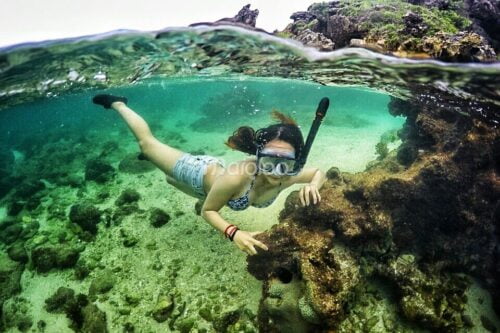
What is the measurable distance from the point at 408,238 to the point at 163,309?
5745 millimetres

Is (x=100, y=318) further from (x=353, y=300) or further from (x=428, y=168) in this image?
(x=428, y=168)

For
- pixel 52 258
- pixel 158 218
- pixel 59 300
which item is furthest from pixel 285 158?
pixel 52 258

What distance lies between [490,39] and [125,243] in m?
11.3

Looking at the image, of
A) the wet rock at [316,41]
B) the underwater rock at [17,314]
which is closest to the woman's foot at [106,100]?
the underwater rock at [17,314]

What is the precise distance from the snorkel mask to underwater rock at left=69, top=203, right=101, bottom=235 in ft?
21.5

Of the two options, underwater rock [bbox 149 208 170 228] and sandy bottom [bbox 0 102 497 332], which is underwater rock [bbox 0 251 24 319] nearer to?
sandy bottom [bbox 0 102 497 332]

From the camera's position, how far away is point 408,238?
7.28 metres

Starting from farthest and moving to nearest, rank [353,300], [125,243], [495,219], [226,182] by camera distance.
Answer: [125,243], [495,219], [353,300], [226,182]

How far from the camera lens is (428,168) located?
7.78 m

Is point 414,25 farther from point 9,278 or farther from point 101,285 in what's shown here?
point 9,278

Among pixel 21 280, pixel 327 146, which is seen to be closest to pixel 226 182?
pixel 21 280

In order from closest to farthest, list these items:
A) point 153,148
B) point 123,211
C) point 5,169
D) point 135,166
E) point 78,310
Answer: point 78,310 → point 153,148 → point 123,211 → point 135,166 → point 5,169

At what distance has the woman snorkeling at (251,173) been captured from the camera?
5.59 metres

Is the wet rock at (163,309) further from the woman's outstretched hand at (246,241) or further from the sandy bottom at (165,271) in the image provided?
the woman's outstretched hand at (246,241)
